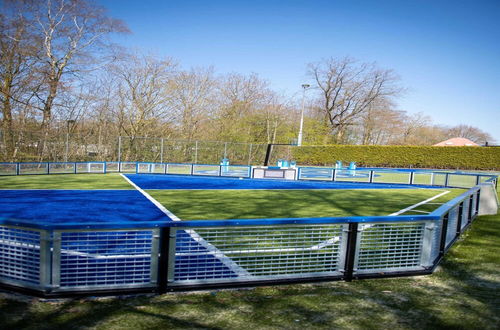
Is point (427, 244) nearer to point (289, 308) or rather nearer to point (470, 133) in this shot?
point (289, 308)

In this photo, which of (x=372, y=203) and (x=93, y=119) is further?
(x=93, y=119)

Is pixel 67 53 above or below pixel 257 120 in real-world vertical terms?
above

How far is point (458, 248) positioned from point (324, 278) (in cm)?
403

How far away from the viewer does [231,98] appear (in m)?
46.4

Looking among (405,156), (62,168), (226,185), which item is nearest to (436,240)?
(226,185)

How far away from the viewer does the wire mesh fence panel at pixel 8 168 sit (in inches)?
854

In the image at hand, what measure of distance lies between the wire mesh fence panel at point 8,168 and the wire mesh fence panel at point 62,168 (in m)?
2.28

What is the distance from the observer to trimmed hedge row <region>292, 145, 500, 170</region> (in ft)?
134

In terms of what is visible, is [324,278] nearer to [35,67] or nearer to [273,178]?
[273,178]

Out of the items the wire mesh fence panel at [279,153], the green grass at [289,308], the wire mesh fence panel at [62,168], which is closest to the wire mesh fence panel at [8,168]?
the wire mesh fence panel at [62,168]

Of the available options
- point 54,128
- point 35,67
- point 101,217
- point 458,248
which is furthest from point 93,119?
point 458,248

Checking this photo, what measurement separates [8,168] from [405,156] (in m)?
40.1

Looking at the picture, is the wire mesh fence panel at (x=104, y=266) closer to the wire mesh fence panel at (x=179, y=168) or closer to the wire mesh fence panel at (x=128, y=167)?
the wire mesh fence panel at (x=179, y=168)

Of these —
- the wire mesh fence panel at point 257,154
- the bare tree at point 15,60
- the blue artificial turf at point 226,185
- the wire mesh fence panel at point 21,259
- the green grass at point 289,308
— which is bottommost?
the blue artificial turf at point 226,185
